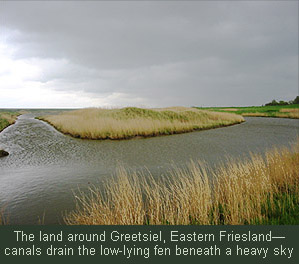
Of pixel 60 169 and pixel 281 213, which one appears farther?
pixel 60 169

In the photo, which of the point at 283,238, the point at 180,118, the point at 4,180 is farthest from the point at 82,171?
the point at 180,118

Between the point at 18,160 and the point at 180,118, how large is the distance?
20.0m

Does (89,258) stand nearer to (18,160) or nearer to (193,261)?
(193,261)

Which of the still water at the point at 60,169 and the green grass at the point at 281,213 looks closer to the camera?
the green grass at the point at 281,213

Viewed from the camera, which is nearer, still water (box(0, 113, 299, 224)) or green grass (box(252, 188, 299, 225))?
green grass (box(252, 188, 299, 225))

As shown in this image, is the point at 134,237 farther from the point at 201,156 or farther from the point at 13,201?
the point at 201,156

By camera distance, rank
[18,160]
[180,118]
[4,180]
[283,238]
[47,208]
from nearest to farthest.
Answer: [283,238], [47,208], [4,180], [18,160], [180,118]

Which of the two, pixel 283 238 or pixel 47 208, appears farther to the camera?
pixel 47 208

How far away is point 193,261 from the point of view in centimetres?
293

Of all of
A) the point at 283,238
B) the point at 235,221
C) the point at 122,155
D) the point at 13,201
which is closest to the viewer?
the point at 283,238

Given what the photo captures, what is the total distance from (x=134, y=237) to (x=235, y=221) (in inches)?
76.6

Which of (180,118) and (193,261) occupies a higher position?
(180,118)

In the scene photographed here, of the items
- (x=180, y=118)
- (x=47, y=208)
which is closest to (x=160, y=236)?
(x=47, y=208)

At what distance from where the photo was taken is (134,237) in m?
3.23
